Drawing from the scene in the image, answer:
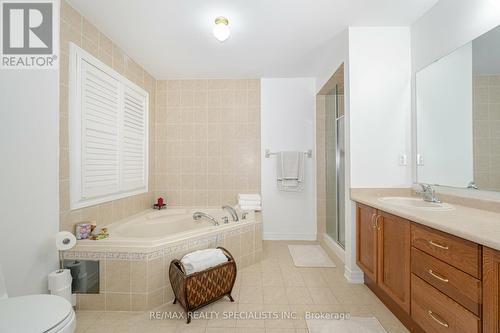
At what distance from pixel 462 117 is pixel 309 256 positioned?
2.02m

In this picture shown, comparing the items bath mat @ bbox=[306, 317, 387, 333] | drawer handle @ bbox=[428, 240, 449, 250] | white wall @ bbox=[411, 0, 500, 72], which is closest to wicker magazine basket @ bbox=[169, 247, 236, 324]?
bath mat @ bbox=[306, 317, 387, 333]

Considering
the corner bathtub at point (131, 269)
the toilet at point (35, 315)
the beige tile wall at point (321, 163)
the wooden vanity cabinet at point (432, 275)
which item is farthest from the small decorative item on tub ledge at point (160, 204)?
the wooden vanity cabinet at point (432, 275)

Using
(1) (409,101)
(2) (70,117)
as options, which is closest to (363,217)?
(1) (409,101)

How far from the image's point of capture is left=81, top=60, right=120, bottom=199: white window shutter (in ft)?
6.52

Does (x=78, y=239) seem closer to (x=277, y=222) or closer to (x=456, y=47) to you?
(x=277, y=222)

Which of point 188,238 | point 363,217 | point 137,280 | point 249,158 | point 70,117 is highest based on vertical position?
point 70,117

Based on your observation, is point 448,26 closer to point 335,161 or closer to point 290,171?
point 335,161

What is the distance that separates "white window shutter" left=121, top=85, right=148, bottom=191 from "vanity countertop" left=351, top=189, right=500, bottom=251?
2.54 m

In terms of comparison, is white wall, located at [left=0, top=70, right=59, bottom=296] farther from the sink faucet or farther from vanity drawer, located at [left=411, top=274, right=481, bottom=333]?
the sink faucet

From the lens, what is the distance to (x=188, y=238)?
1.99 metres

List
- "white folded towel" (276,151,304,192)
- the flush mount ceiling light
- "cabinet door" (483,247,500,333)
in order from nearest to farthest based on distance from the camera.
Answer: "cabinet door" (483,247,500,333), the flush mount ceiling light, "white folded towel" (276,151,304,192)

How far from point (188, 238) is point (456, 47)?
8.51 ft

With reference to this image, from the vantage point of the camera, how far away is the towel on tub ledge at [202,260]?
169 cm

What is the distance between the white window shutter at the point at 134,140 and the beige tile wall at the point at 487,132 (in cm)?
314
